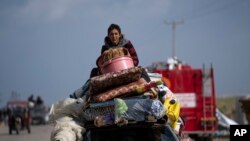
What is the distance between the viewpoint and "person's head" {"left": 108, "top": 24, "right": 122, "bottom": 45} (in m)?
8.45

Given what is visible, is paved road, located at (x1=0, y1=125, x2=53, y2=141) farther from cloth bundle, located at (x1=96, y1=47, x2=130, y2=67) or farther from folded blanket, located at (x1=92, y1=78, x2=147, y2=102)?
folded blanket, located at (x1=92, y1=78, x2=147, y2=102)

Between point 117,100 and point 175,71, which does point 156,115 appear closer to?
point 117,100

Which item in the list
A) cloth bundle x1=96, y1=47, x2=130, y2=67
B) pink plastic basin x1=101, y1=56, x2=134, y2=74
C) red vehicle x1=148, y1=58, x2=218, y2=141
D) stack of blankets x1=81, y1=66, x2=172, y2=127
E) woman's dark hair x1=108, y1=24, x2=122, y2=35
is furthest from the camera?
red vehicle x1=148, y1=58, x2=218, y2=141

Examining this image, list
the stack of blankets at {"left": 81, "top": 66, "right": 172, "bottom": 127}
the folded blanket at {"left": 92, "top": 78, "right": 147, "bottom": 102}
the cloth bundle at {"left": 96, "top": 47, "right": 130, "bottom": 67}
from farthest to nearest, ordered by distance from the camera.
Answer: the cloth bundle at {"left": 96, "top": 47, "right": 130, "bottom": 67} → the folded blanket at {"left": 92, "top": 78, "right": 147, "bottom": 102} → the stack of blankets at {"left": 81, "top": 66, "right": 172, "bottom": 127}

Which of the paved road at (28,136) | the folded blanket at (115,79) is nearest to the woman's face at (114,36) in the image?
the folded blanket at (115,79)

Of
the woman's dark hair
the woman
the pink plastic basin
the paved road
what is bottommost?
the paved road

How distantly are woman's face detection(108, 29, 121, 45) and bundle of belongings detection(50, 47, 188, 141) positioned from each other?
3.30 ft

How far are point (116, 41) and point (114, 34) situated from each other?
0.12 metres

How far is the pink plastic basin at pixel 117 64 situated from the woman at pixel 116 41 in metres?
0.43

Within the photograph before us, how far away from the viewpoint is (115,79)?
7383mm

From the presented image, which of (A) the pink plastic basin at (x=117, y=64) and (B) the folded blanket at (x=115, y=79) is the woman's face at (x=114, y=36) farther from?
(B) the folded blanket at (x=115, y=79)

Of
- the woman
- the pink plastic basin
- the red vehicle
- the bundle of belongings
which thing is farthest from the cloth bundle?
the red vehicle

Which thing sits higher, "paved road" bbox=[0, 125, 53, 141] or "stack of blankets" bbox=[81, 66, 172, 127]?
"stack of blankets" bbox=[81, 66, 172, 127]

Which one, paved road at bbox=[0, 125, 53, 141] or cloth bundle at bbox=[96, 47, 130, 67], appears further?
paved road at bbox=[0, 125, 53, 141]
